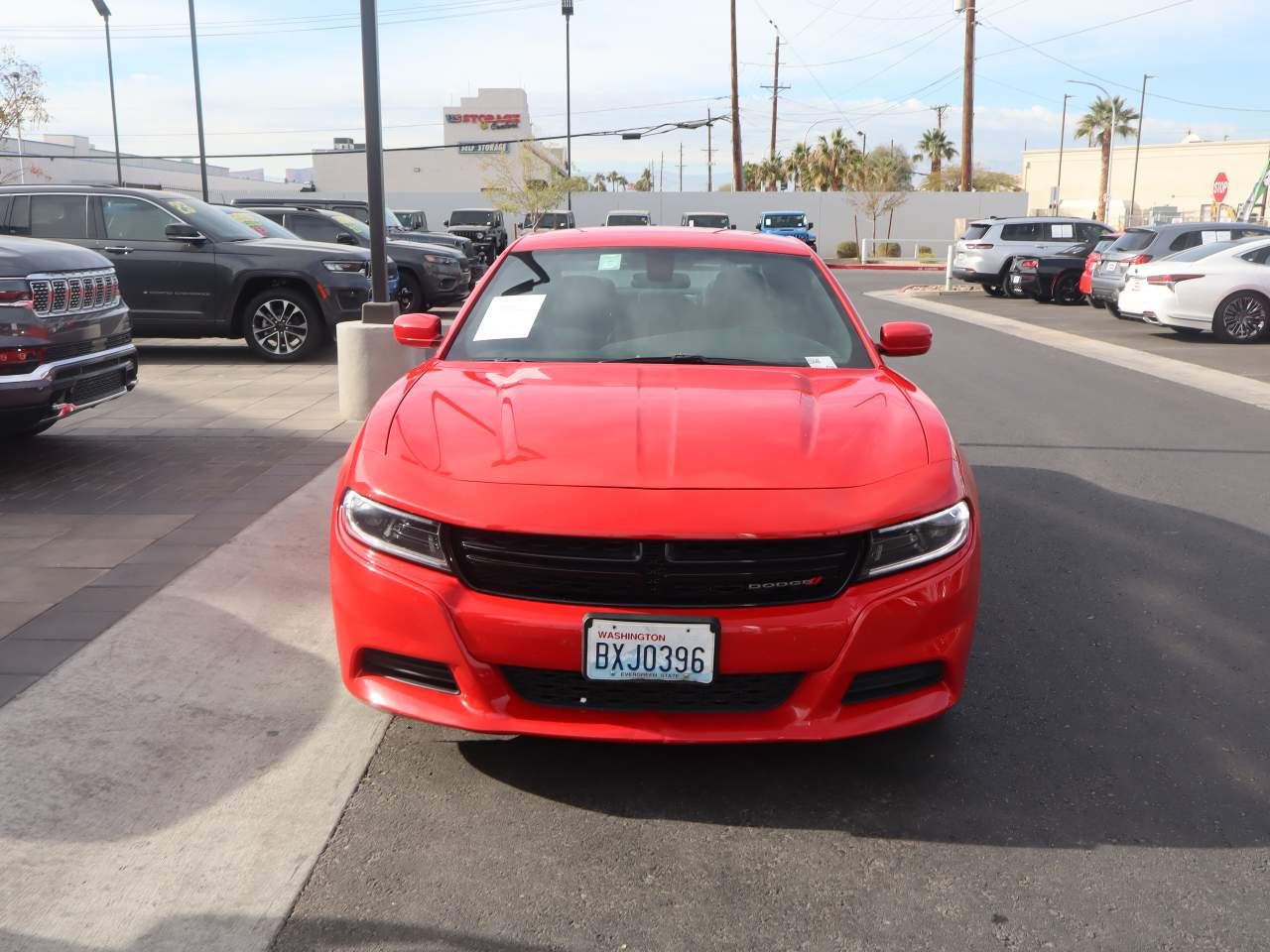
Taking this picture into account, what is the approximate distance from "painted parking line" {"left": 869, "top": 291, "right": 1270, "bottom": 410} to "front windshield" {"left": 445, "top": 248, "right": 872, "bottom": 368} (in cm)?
728

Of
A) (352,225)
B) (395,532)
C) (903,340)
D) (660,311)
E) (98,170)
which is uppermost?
(98,170)

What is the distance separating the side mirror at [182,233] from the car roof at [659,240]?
8.34 meters

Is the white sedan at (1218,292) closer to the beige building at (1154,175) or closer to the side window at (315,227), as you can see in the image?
the side window at (315,227)

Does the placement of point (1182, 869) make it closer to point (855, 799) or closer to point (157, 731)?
point (855, 799)

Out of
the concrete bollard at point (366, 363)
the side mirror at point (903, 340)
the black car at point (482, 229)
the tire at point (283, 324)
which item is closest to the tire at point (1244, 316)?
the tire at point (283, 324)

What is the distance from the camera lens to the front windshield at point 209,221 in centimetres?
1246

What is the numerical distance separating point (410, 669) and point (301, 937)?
2.51ft

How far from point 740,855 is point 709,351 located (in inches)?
78.7

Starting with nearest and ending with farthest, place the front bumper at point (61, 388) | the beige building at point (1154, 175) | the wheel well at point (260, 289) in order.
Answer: the front bumper at point (61, 388)
the wheel well at point (260, 289)
the beige building at point (1154, 175)

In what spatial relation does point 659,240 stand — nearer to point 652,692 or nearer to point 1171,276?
point 652,692

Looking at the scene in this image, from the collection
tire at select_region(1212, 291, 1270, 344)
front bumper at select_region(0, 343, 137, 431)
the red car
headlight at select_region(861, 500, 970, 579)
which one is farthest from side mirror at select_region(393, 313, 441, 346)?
tire at select_region(1212, 291, 1270, 344)

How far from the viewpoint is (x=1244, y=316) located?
1555cm

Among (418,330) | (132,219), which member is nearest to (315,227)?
(132,219)

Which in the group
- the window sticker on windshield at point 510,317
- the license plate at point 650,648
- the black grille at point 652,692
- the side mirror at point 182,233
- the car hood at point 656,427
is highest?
the side mirror at point 182,233
